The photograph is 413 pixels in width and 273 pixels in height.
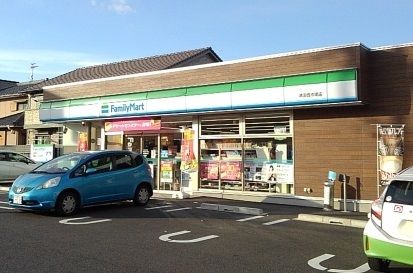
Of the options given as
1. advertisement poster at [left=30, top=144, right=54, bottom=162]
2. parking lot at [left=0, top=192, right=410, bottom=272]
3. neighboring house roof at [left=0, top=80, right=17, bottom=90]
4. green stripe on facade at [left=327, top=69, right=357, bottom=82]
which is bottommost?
parking lot at [left=0, top=192, right=410, bottom=272]

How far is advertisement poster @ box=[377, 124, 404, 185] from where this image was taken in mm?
13109

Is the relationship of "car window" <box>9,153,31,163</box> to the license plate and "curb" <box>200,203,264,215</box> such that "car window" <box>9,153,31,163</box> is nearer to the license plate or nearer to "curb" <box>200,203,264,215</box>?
the license plate

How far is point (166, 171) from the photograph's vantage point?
727 inches

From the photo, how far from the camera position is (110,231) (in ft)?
32.0

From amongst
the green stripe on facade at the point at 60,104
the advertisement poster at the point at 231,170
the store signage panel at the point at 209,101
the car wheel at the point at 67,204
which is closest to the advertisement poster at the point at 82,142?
the green stripe on facade at the point at 60,104

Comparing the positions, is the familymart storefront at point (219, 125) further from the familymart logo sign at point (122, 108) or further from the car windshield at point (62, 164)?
the car windshield at point (62, 164)

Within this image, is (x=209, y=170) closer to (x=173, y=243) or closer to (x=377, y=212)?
(x=173, y=243)

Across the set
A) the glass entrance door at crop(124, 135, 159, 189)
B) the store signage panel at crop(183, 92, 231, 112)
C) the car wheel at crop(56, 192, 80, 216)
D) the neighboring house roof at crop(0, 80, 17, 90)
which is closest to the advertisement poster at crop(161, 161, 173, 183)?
the glass entrance door at crop(124, 135, 159, 189)

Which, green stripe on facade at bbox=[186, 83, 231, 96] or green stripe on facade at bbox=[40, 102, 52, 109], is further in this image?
green stripe on facade at bbox=[40, 102, 52, 109]

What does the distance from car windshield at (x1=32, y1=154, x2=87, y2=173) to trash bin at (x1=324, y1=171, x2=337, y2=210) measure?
6.71m

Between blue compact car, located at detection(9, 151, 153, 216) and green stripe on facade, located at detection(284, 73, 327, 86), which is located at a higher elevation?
green stripe on facade, located at detection(284, 73, 327, 86)

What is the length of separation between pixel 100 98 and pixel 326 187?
403 inches

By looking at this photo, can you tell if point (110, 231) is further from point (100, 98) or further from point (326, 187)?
point (100, 98)

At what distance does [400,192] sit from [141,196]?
341 inches
